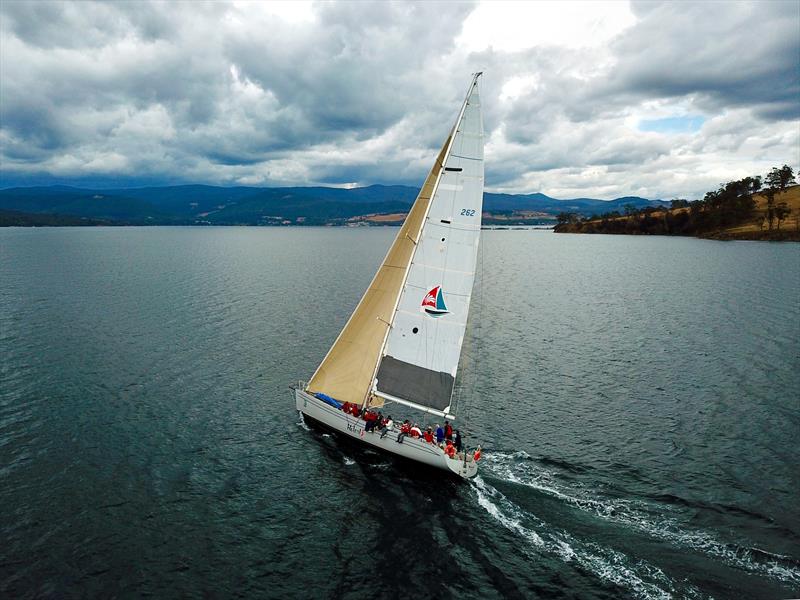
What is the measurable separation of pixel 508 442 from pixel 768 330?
4818 centimetres

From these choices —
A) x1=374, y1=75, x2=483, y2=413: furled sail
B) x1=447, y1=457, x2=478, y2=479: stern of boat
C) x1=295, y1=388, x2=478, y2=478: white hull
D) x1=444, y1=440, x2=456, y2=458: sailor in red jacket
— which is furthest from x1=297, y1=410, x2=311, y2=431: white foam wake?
x1=447, y1=457, x2=478, y2=479: stern of boat

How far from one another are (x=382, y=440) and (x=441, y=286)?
36.9 feet

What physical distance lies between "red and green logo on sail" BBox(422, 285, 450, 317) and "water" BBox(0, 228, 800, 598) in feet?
34.8

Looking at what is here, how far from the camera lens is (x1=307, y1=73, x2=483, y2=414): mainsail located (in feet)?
95.9

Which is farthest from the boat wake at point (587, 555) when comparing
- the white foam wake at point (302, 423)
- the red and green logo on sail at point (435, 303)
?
the white foam wake at point (302, 423)

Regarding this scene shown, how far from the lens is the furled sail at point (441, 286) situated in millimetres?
28953

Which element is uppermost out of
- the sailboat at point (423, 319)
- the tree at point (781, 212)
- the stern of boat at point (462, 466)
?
the tree at point (781, 212)

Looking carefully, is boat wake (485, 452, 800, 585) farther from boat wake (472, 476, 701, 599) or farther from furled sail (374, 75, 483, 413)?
furled sail (374, 75, 483, 413)

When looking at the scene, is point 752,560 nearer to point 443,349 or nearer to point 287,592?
point 443,349

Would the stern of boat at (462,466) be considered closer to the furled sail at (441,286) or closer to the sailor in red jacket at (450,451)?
the sailor in red jacket at (450,451)

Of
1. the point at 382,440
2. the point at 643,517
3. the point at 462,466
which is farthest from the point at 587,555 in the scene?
the point at 382,440

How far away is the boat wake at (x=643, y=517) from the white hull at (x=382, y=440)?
3136 mm

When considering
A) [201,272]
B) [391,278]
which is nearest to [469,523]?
[391,278]

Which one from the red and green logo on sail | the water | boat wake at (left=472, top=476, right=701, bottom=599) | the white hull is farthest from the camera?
the red and green logo on sail
